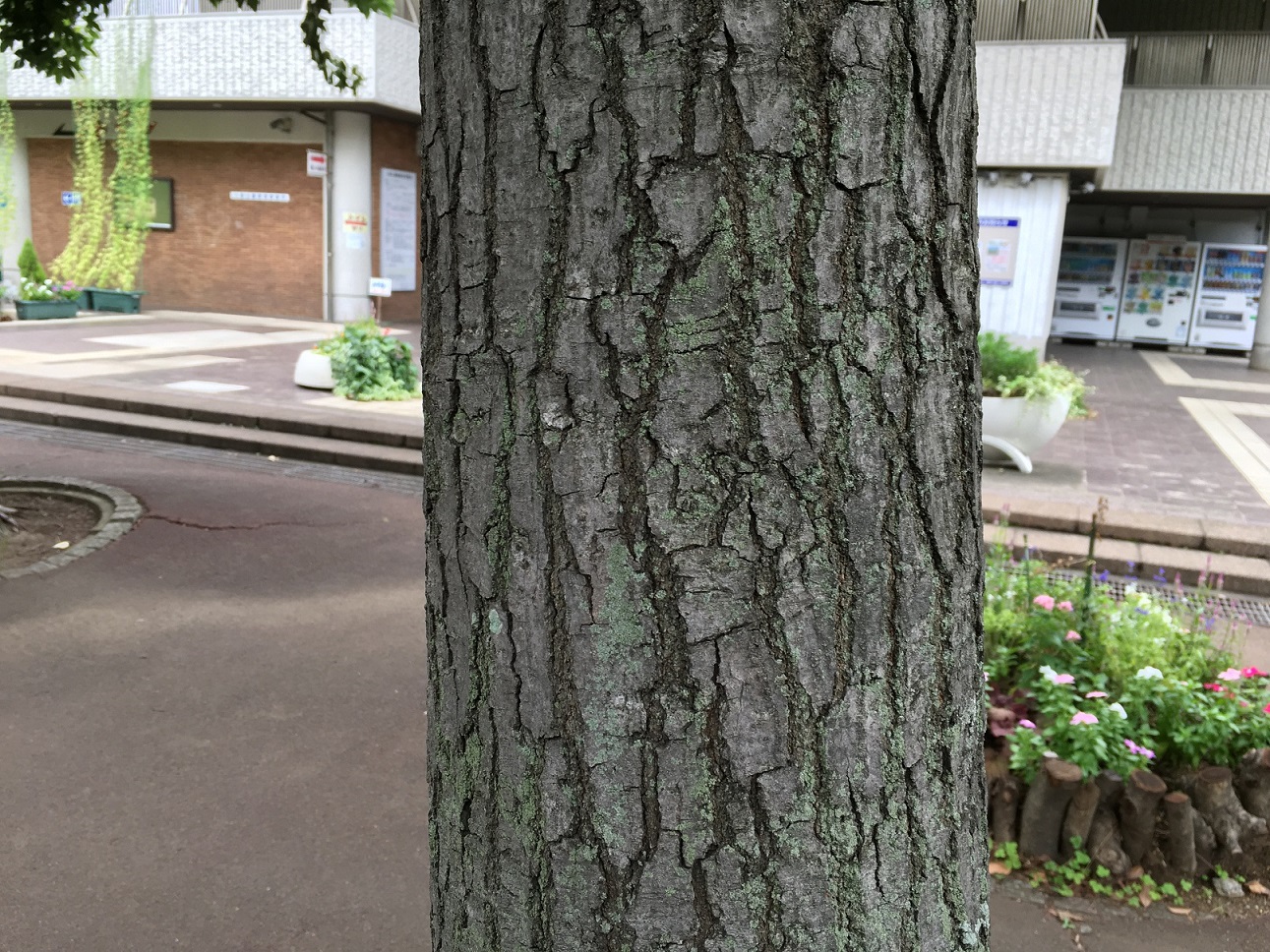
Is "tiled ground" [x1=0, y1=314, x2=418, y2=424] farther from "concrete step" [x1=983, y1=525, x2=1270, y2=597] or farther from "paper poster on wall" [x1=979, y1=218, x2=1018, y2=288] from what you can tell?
"paper poster on wall" [x1=979, y1=218, x2=1018, y2=288]

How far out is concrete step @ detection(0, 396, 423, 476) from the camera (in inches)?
350

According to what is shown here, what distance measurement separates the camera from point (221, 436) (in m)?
9.41

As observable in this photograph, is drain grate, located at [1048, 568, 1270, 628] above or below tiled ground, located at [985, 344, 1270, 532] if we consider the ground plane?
below

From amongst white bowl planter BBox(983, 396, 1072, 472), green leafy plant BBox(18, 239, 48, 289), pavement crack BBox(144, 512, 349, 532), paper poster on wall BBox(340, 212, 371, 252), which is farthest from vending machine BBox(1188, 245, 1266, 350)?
green leafy plant BBox(18, 239, 48, 289)

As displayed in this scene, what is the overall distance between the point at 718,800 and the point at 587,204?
58 centimetres

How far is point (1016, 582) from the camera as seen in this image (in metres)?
4.38

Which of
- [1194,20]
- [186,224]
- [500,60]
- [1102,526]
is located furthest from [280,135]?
[500,60]

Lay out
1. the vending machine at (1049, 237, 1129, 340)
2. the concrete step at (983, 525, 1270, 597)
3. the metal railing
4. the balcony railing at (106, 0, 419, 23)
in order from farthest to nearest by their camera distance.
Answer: the vending machine at (1049, 237, 1129, 340) → the balcony railing at (106, 0, 419, 23) → the metal railing → the concrete step at (983, 525, 1270, 597)

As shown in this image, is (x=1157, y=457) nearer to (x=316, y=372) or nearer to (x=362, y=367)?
(x=362, y=367)

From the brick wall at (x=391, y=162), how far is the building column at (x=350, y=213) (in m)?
0.26

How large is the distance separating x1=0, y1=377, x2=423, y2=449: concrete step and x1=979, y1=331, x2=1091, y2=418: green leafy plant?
461 cm

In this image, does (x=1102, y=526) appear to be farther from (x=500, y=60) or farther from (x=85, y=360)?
(x=85, y=360)

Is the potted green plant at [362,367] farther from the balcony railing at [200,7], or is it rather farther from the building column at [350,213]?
the balcony railing at [200,7]

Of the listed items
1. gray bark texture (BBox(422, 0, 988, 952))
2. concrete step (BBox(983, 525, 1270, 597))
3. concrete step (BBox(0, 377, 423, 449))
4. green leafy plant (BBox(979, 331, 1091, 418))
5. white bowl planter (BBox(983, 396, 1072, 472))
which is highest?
gray bark texture (BBox(422, 0, 988, 952))
